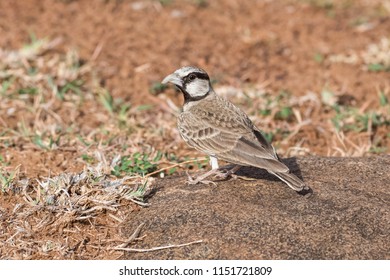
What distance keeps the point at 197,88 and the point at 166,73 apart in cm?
333

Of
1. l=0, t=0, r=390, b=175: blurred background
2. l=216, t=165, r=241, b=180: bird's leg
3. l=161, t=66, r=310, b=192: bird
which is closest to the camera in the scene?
l=161, t=66, r=310, b=192: bird

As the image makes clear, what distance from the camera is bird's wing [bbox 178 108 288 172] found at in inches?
222

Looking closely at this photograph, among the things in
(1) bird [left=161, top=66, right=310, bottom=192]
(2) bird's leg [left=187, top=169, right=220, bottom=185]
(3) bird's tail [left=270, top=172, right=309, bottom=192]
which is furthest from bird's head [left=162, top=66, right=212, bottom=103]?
(3) bird's tail [left=270, top=172, right=309, bottom=192]

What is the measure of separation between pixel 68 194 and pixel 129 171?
3.35 ft

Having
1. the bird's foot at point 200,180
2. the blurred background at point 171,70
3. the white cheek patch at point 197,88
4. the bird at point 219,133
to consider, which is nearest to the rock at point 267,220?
the bird's foot at point 200,180

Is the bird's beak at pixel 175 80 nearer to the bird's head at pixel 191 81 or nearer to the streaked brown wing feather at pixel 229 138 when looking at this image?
the bird's head at pixel 191 81

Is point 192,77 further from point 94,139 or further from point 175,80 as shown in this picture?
point 94,139

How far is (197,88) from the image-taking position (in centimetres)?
642

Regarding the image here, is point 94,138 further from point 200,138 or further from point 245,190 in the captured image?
point 245,190

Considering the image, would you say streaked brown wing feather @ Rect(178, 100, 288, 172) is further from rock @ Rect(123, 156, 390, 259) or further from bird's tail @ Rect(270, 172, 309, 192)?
rock @ Rect(123, 156, 390, 259)

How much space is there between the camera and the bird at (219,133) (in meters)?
5.58

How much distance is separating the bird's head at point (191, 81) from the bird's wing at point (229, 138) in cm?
21
